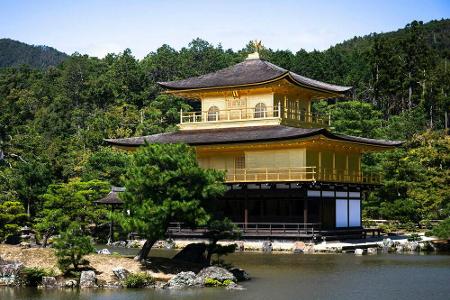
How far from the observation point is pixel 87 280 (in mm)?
26812

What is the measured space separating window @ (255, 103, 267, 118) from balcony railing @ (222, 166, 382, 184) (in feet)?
13.8

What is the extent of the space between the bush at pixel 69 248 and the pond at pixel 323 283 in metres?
1.40

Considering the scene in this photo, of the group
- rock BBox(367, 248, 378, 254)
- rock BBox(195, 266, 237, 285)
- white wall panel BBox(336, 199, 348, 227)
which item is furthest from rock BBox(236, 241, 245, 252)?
rock BBox(195, 266, 237, 285)

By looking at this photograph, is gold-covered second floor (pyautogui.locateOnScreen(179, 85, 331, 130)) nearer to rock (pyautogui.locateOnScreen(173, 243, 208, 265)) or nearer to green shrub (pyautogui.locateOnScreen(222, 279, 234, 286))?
rock (pyautogui.locateOnScreen(173, 243, 208, 265))

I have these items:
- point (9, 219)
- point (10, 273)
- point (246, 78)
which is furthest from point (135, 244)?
point (10, 273)

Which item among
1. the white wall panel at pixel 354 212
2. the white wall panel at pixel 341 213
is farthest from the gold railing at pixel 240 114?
the white wall panel at pixel 354 212

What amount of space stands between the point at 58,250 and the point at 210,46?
9384 cm

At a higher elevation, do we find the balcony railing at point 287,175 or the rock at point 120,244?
the balcony railing at point 287,175

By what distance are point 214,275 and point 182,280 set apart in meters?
1.14

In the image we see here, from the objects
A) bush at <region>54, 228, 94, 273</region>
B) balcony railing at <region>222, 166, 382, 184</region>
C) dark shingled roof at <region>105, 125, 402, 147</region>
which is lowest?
bush at <region>54, 228, 94, 273</region>

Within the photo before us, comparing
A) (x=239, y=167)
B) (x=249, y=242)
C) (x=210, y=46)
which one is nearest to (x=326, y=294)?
(x=249, y=242)

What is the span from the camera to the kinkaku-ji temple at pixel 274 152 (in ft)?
146

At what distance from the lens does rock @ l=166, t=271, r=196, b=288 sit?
2648 cm

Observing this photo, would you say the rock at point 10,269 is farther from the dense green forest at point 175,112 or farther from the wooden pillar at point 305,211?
the dense green forest at point 175,112
